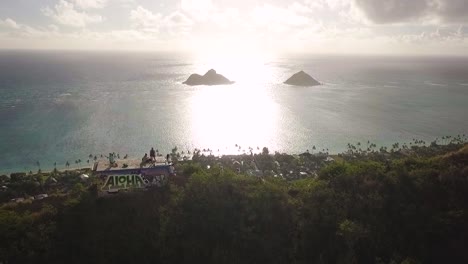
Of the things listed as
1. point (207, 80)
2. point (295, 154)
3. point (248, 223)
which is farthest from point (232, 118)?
point (248, 223)

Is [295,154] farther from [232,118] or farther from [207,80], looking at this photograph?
[207,80]

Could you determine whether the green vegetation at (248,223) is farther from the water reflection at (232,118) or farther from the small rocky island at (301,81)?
the small rocky island at (301,81)

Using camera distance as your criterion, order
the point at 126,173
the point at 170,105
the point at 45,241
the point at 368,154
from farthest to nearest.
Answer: the point at 170,105
the point at 368,154
the point at 126,173
the point at 45,241

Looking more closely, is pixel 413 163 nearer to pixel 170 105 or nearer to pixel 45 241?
pixel 45 241

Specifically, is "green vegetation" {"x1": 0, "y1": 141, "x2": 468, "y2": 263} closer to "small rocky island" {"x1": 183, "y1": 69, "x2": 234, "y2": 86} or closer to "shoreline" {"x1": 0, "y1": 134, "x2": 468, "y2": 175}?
"shoreline" {"x1": 0, "y1": 134, "x2": 468, "y2": 175}

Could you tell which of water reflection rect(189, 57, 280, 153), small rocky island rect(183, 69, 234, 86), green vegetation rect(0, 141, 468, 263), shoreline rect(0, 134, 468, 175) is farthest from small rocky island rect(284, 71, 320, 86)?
green vegetation rect(0, 141, 468, 263)

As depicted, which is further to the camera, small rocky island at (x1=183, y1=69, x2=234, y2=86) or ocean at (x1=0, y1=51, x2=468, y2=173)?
small rocky island at (x1=183, y1=69, x2=234, y2=86)

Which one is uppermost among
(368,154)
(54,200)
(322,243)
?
(54,200)

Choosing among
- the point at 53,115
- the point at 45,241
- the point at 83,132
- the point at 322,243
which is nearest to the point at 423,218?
the point at 322,243

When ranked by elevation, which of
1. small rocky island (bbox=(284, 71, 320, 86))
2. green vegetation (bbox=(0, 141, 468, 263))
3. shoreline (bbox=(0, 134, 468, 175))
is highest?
small rocky island (bbox=(284, 71, 320, 86))
